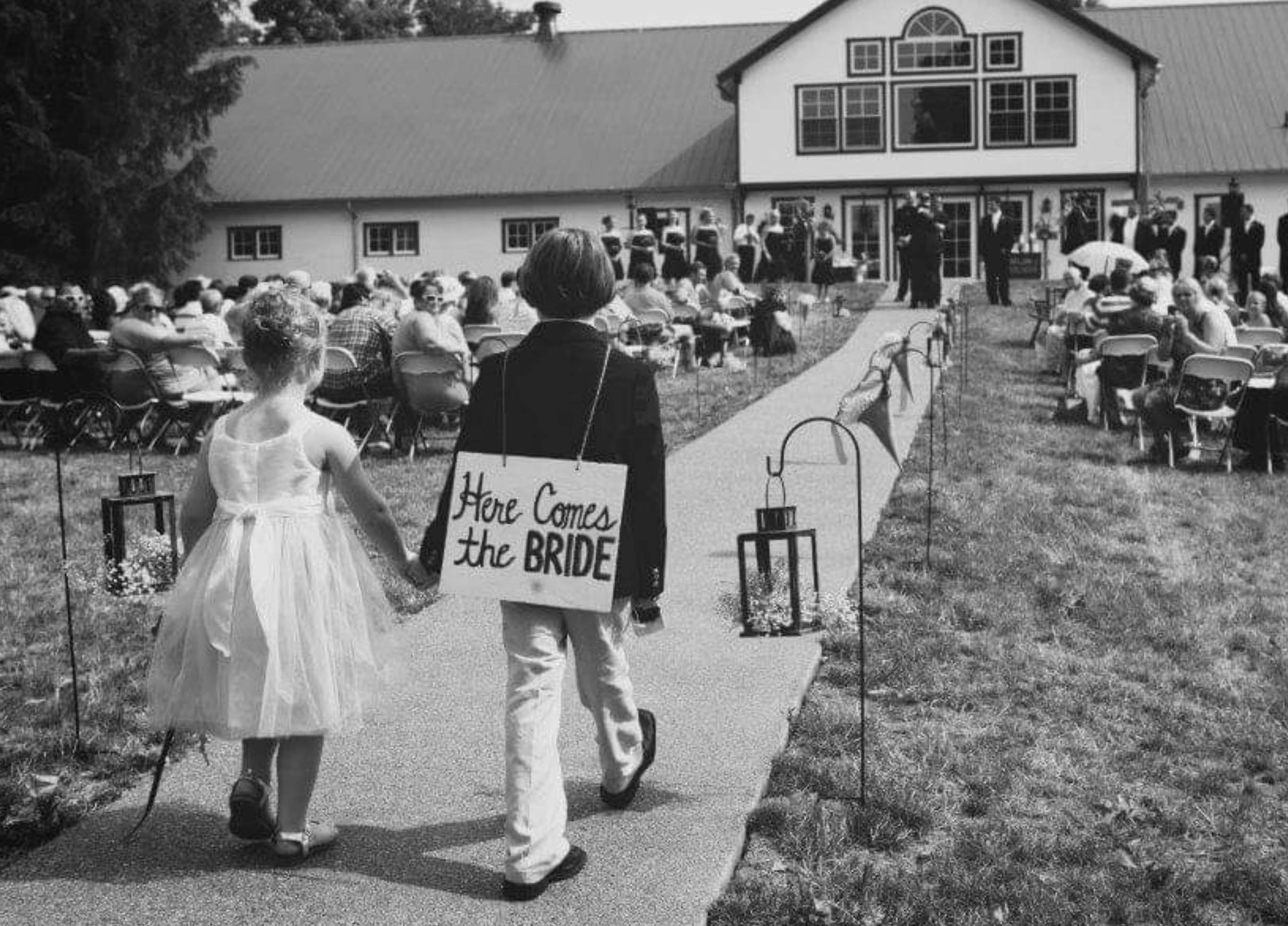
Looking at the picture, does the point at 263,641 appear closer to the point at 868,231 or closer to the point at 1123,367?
the point at 1123,367

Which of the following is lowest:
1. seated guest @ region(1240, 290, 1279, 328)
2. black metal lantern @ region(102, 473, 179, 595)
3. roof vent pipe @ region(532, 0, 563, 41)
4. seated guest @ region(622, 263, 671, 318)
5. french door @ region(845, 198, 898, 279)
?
black metal lantern @ region(102, 473, 179, 595)

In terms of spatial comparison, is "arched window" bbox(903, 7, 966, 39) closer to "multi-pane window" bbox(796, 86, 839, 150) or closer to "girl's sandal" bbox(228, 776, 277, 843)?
"multi-pane window" bbox(796, 86, 839, 150)

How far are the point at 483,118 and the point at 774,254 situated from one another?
14788 mm

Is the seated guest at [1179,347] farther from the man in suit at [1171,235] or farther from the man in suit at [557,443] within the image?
the man in suit at [1171,235]

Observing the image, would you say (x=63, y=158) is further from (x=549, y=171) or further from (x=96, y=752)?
(x=96, y=752)

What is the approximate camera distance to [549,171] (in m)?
43.0

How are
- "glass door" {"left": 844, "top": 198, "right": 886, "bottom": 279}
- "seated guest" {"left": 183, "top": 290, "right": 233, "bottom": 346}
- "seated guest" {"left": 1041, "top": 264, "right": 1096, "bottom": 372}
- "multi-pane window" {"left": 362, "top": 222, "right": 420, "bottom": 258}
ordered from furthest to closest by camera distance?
"multi-pane window" {"left": 362, "top": 222, "right": 420, "bottom": 258} < "glass door" {"left": 844, "top": 198, "right": 886, "bottom": 279} < "seated guest" {"left": 1041, "top": 264, "right": 1096, "bottom": 372} < "seated guest" {"left": 183, "top": 290, "right": 233, "bottom": 346}

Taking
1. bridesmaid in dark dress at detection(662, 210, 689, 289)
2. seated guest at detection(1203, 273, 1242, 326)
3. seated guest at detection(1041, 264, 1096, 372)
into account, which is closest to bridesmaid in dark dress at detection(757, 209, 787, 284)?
bridesmaid in dark dress at detection(662, 210, 689, 289)

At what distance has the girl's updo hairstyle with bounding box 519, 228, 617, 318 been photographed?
4816 mm

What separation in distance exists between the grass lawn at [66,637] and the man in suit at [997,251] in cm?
1447

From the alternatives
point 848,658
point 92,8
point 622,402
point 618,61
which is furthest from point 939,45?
point 622,402

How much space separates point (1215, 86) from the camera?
4234 cm

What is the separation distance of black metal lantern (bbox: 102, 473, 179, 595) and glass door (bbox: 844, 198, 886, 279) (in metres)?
35.2

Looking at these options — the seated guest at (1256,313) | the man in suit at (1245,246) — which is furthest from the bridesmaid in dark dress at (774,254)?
the seated guest at (1256,313)
